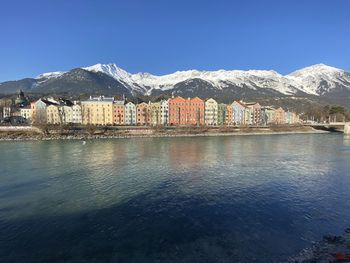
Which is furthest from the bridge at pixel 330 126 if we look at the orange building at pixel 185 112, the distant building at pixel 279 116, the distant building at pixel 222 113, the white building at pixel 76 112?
the white building at pixel 76 112

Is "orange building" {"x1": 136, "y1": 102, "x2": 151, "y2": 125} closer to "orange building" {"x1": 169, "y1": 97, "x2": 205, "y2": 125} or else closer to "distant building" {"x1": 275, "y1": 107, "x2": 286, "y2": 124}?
"orange building" {"x1": 169, "y1": 97, "x2": 205, "y2": 125}

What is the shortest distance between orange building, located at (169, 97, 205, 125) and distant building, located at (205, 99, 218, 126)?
2.72 meters

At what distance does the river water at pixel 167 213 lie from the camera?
12030 mm

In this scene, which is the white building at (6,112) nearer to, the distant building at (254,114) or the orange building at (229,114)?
the orange building at (229,114)

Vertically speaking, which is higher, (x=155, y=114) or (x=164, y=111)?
(x=164, y=111)

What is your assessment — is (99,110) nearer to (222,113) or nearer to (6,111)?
(6,111)

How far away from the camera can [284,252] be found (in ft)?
39.1

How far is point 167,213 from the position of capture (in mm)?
16234

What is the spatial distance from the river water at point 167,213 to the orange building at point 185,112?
77580 mm

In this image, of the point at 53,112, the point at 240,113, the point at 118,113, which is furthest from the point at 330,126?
the point at 53,112

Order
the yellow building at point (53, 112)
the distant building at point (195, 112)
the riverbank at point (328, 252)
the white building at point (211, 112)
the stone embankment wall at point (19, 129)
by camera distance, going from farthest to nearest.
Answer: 1. the white building at point (211, 112)
2. the distant building at point (195, 112)
3. the yellow building at point (53, 112)
4. the stone embankment wall at point (19, 129)
5. the riverbank at point (328, 252)

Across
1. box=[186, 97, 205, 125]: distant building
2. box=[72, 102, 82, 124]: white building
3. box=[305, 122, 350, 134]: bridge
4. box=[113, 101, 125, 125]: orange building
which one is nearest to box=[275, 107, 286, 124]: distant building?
box=[305, 122, 350, 134]: bridge

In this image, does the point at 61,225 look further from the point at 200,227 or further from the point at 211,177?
the point at 211,177

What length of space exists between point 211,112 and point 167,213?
9772cm
